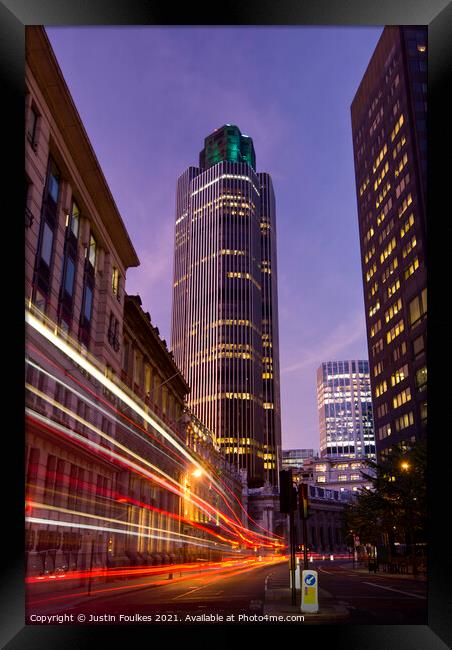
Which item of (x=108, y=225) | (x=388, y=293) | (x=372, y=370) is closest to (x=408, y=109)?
(x=388, y=293)

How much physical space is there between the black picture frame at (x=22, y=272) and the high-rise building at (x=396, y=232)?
63431 millimetres

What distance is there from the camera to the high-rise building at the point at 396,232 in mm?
78375

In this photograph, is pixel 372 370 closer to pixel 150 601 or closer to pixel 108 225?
pixel 108 225

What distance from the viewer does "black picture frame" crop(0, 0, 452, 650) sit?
1155 centimetres

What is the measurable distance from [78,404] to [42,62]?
19.6 meters

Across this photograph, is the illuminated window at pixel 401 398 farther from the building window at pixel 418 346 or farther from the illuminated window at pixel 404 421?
the building window at pixel 418 346

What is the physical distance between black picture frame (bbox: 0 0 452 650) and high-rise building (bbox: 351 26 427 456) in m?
63.4

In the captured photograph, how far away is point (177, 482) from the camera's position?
6756 centimetres

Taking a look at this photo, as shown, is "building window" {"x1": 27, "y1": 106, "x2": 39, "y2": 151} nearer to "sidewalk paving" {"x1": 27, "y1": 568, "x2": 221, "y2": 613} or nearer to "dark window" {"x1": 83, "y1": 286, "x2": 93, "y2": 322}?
"dark window" {"x1": 83, "y1": 286, "x2": 93, "y2": 322}

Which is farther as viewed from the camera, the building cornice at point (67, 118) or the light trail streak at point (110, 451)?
the light trail streak at point (110, 451)

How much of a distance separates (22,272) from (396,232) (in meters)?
82.5

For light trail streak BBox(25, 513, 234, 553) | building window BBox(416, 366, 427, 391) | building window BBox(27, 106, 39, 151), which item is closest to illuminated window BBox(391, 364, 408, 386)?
building window BBox(416, 366, 427, 391)

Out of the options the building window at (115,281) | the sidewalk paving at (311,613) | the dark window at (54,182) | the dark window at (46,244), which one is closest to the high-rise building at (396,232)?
the building window at (115,281)

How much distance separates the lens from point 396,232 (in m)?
87.3
